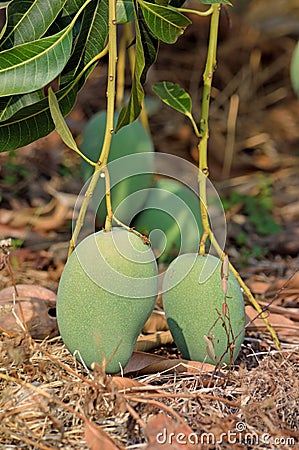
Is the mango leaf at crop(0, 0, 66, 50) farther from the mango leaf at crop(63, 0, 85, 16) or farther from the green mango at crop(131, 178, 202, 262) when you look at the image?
the green mango at crop(131, 178, 202, 262)

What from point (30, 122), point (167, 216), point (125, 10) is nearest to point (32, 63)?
point (30, 122)

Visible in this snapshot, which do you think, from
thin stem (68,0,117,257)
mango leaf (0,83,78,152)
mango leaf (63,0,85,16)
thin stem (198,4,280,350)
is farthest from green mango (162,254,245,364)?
mango leaf (63,0,85,16)

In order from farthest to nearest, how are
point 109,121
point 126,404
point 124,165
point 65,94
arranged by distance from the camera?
point 124,165, point 65,94, point 109,121, point 126,404

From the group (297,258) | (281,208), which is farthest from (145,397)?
(281,208)

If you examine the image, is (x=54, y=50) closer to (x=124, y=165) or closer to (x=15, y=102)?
(x=15, y=102)

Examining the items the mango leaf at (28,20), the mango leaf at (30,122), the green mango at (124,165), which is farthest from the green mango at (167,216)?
the mango leaf at (28,20)

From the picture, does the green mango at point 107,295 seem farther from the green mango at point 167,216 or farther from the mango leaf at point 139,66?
the green mango at point 167,216

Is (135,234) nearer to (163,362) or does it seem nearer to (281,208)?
(163,362)
